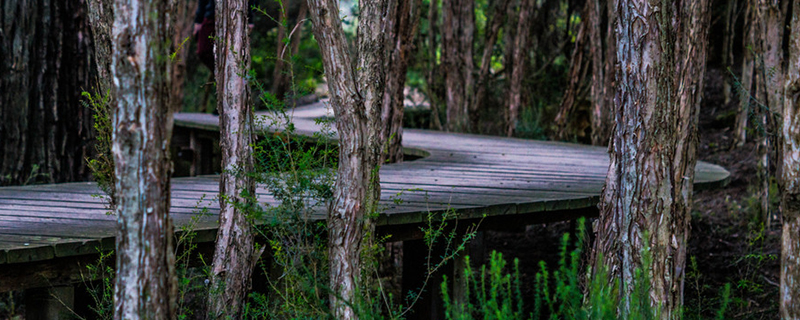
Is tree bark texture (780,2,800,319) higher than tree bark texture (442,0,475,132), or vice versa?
tree bark texture (442,0,475,132)

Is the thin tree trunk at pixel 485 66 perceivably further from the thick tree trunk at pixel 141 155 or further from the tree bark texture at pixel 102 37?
the thick tree trunk at pixel 141 155

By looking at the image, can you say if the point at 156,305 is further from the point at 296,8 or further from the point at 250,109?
the point at 296,8

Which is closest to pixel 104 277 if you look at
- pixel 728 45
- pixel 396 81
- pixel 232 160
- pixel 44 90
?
pixel 232 160

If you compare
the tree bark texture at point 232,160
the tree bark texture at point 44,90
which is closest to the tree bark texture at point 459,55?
the tree bark texture at point 44,90

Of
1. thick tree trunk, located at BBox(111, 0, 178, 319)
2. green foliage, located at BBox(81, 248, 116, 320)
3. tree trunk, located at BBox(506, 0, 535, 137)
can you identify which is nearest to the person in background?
tree trunk, located at BBox(506, 0, 535, 137)

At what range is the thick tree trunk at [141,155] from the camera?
6.03 feet

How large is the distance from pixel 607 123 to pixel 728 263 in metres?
3.04

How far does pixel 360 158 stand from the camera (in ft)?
9.79

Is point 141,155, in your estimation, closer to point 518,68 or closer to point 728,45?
point 518,68

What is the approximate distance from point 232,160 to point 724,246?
558 centimetres

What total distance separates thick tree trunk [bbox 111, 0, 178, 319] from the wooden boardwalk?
1405 mm

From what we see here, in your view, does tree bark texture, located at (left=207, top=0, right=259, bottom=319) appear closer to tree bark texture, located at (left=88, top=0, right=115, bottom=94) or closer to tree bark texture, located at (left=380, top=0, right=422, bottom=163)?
tree bark texture, located at (left=88, top=0, right=115, bottom=94)

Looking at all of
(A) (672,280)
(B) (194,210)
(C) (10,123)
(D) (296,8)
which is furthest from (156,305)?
(D) (296,8)

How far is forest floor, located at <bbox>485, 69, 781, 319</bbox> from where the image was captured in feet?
18.6
